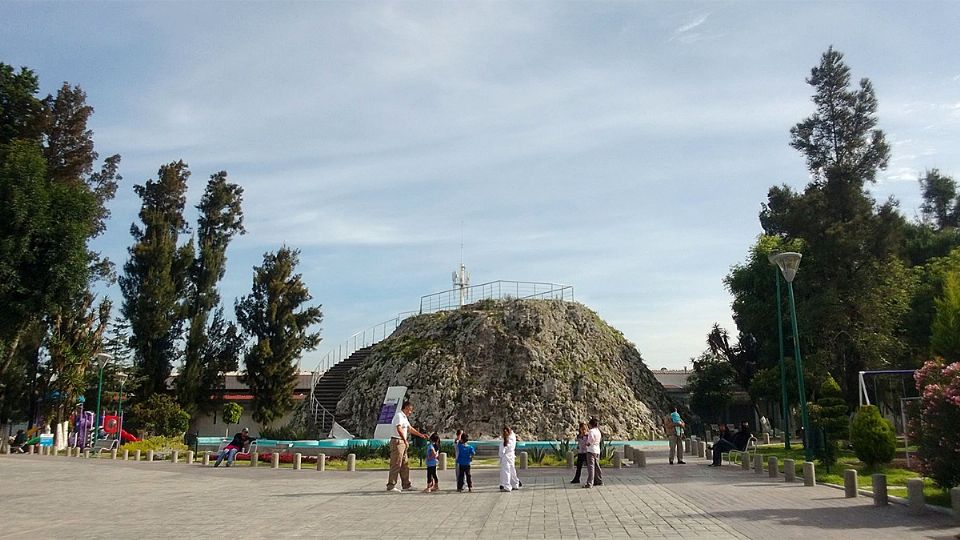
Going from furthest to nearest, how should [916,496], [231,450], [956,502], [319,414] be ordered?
[319,414] → [231,450] → [916,496] → [956,502]

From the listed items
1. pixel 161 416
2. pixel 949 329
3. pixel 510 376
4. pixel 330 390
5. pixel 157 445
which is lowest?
pixel 157 445

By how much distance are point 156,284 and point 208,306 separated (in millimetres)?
3469

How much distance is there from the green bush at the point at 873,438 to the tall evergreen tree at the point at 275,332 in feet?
101

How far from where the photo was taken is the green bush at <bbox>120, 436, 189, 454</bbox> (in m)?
30.4

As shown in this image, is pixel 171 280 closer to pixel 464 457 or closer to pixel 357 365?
pixel 357 365

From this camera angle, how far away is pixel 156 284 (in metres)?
39.8

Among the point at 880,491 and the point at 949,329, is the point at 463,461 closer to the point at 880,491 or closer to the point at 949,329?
the point at 880,491

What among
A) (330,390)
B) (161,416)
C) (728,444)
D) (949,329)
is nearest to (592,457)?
(728,444)

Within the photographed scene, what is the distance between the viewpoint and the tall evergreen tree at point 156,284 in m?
39.7

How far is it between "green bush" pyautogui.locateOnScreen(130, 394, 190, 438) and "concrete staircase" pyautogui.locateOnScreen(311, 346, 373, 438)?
743 centimetres


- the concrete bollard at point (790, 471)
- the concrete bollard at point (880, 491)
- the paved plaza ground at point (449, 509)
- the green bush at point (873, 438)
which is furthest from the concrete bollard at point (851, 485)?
the green bush at point (873, 438)

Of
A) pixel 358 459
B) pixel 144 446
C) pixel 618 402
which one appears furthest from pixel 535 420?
pixel 144 446

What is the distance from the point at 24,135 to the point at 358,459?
20.2 meters

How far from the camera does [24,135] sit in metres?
29.7
